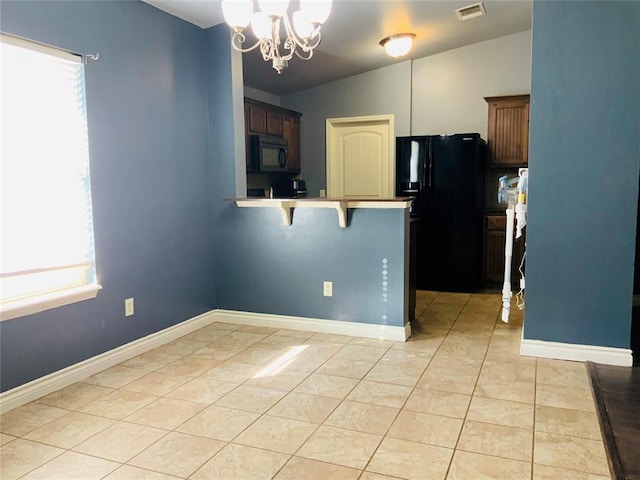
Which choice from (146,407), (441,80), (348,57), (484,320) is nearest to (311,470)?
(146,407)

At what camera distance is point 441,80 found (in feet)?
17.9

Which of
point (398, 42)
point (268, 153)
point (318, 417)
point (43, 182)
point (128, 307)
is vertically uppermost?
point (398, 42)

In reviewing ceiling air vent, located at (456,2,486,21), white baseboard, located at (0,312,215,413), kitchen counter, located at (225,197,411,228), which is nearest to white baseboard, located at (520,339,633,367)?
kitchen counter, located at (225,197,411,228)

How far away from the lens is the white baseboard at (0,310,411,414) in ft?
8.45

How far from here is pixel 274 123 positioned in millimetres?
5340

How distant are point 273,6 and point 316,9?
20cm

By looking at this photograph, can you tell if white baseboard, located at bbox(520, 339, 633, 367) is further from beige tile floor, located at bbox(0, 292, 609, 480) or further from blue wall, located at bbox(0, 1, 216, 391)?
blue wall, located at bbox(0, 1, 216, 391)

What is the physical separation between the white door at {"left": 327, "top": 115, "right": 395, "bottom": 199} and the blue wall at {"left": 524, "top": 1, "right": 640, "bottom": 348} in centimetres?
281

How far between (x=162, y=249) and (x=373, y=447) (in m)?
2.10

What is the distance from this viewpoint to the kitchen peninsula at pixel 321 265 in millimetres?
3488

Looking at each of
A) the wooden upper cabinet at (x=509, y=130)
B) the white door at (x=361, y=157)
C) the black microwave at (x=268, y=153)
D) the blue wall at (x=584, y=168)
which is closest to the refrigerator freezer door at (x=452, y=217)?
the wooden upper cabinet at (x=509, y=130)

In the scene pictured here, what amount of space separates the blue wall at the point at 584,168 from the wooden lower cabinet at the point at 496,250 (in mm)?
2046

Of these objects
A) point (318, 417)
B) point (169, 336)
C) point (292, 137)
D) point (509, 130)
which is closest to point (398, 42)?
point (509, 130)

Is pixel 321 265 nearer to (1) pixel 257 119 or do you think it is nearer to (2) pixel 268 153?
(2) pixel 268 153
